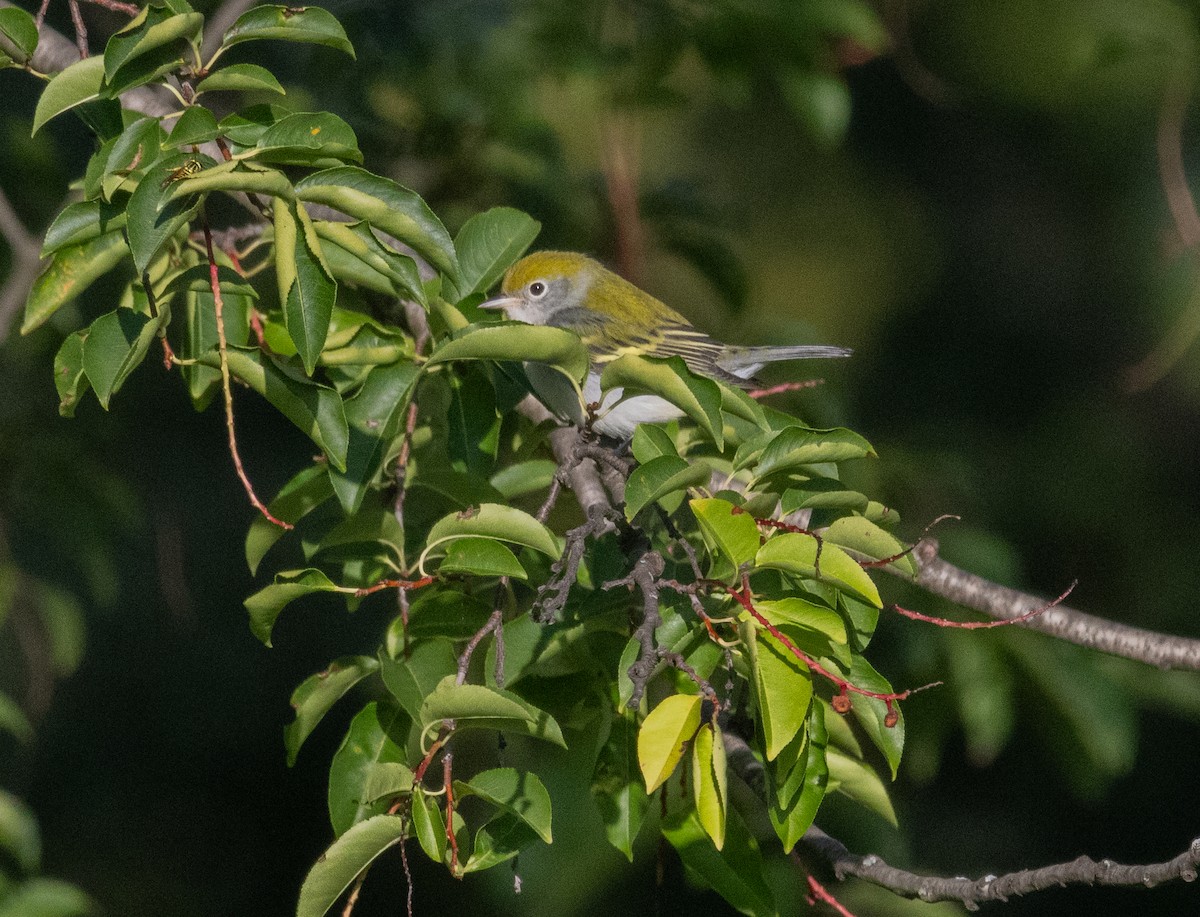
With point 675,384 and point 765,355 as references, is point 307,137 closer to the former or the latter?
point 675,384

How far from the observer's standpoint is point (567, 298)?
3.45m

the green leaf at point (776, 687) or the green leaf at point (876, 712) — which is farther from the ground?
the green leaf at point (776, 687)

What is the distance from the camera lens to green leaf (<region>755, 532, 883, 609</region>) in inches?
64.8

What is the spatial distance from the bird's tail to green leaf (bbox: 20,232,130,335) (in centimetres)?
170

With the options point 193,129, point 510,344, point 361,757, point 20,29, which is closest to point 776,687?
point 510,344

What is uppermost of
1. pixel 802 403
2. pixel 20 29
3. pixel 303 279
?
A: pixel 20 29

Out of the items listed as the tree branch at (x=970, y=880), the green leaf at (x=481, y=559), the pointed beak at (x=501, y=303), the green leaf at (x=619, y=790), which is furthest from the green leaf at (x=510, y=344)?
the pointed beak at (x=501, y=303)

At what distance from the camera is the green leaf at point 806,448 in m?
1.75

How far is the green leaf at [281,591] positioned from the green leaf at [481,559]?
0.16 m

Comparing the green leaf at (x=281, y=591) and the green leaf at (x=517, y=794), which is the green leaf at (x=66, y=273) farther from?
the green leaf at (x=517, y=794)

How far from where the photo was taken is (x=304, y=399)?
1.82 meters

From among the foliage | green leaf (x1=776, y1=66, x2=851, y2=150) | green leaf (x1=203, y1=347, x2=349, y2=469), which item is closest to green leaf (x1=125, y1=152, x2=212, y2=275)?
the foliage

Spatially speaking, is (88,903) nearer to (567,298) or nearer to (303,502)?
(303,502)

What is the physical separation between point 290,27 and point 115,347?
0.51m
